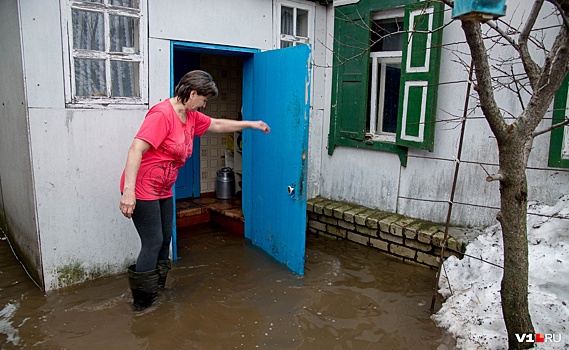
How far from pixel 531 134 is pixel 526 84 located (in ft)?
5.56

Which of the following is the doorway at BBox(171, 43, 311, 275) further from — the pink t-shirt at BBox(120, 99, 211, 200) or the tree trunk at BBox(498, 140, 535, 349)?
the tree trunk at BBox(498, 140, 535, 349)

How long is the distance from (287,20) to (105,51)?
2.27 meters

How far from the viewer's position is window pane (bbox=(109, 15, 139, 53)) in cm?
393

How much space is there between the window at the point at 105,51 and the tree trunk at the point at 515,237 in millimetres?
3199

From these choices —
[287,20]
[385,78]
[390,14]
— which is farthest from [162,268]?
[390,14]

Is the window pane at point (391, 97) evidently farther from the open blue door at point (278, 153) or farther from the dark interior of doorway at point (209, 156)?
the dark interior of doorway at point (209, 156)

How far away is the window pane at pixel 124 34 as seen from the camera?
3.93m

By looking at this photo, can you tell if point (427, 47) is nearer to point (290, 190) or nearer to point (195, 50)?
point (290, 190)

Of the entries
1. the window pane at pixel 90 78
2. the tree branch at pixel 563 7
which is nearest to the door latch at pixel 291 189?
the window pane at pixel 90 78

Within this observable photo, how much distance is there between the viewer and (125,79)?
4.05 meters


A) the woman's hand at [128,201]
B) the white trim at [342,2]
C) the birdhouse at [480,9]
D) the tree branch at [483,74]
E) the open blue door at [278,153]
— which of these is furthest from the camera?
the white trim at [342,2]

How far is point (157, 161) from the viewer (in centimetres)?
333

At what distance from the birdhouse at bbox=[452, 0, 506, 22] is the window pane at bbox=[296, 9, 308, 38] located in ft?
12.5

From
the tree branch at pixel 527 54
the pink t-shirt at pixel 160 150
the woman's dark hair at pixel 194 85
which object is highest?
the tree branch at pixel 527 54
